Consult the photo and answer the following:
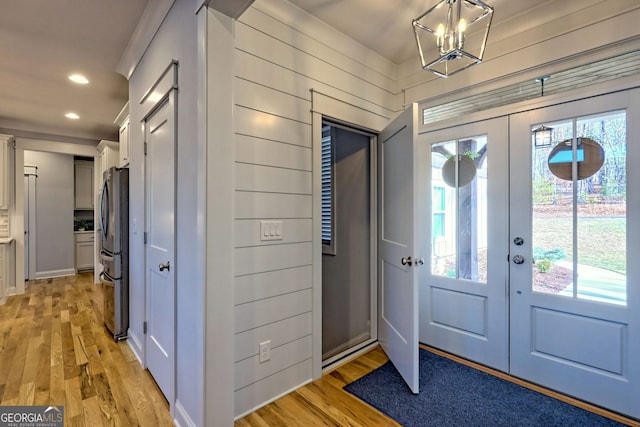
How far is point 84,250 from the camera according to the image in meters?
5.98

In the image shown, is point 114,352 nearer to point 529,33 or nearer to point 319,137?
point 319,137

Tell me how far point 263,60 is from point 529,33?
1.90 m

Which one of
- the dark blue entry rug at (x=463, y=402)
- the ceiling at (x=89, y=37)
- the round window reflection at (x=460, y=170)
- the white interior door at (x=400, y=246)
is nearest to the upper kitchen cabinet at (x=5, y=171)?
the ceiling at (x=89, y=37)

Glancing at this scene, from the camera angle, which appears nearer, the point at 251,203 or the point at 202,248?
the point at 202,248

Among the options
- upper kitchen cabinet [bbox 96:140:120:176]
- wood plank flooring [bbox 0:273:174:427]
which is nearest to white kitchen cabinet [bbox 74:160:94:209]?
upper kitchen cabinet [bbox 96:140:120:176]

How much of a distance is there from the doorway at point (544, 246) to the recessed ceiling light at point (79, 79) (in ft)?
11.5

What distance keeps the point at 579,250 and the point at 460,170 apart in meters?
0.97

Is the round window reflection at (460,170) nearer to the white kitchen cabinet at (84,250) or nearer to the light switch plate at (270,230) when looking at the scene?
the light switch plate at (270,230)

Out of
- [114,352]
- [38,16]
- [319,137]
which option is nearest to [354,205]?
[319,137]

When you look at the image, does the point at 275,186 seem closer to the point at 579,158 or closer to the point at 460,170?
the point at 460,170

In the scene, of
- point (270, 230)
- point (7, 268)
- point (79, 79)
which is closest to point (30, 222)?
point (7, 268)

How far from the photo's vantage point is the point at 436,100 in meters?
2.69

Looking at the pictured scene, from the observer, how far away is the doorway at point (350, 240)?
2781mm

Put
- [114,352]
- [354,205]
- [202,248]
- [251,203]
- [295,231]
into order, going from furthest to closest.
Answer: [354,205] → [114,352] → [295,231] → [251,203] → [202,248]
